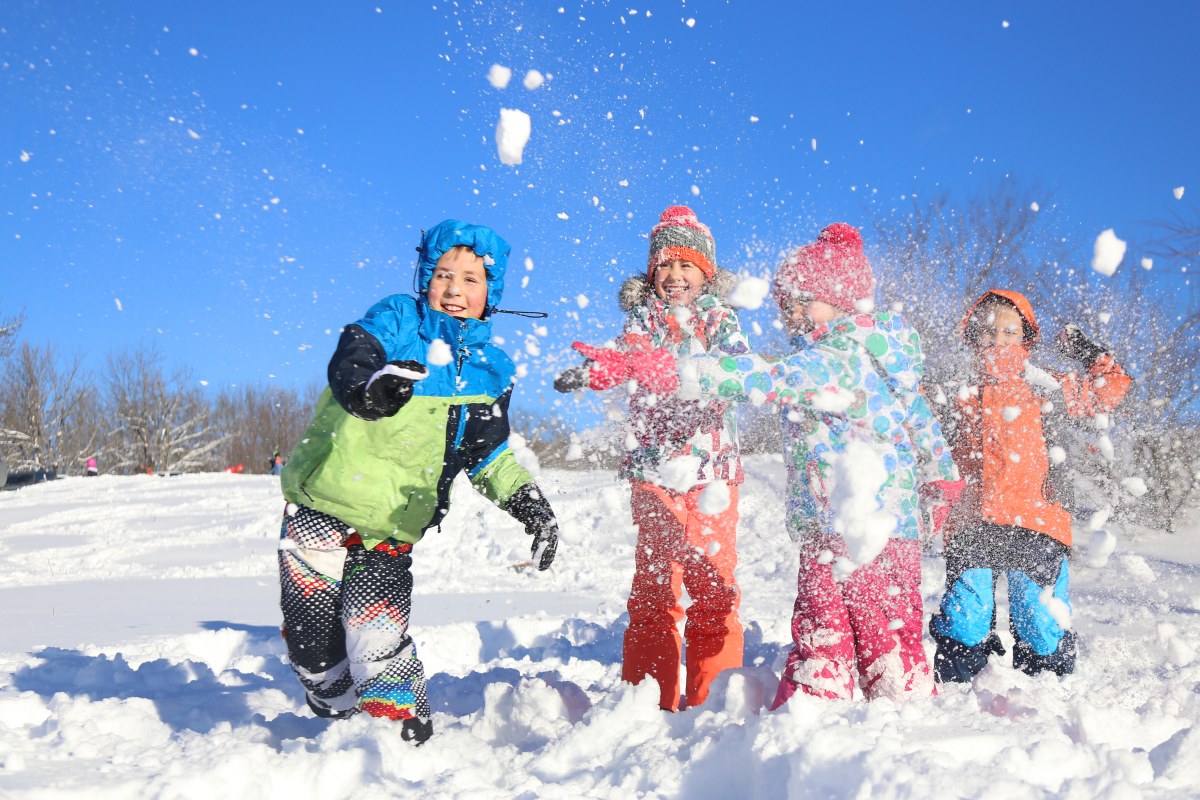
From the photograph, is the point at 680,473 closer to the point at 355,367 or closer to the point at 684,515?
the point at 684,515

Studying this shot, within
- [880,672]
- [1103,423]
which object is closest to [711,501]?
[880,672]

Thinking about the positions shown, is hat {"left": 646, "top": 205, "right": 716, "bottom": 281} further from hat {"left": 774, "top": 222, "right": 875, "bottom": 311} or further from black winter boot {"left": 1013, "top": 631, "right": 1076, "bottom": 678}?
black winter boot {"left": 1013, "top": 631, "right": 1076, "bottom": 678}

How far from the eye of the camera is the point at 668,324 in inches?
126

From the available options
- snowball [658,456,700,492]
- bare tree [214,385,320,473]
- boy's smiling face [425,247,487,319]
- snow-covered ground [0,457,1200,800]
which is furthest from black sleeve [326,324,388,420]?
bare tree [214,385,320,473]

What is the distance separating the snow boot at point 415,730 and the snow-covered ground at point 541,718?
0.16 ft

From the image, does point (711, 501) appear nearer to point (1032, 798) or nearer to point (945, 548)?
point (945, 548)

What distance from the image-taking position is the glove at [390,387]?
7.19 feet

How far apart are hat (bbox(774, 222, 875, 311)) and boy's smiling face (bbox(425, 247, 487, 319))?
3.33 ft

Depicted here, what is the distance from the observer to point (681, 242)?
11.0ft

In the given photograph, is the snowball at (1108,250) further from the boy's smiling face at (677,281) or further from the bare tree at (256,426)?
the bare tree at (256,426)

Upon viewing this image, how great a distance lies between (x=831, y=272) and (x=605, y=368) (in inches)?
34.2

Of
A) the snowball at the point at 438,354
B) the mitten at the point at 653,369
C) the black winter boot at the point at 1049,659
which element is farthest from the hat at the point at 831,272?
the black winter boot at the point at 1049,659

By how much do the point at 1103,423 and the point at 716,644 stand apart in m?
1.88

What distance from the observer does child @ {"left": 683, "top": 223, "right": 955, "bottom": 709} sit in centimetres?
249
